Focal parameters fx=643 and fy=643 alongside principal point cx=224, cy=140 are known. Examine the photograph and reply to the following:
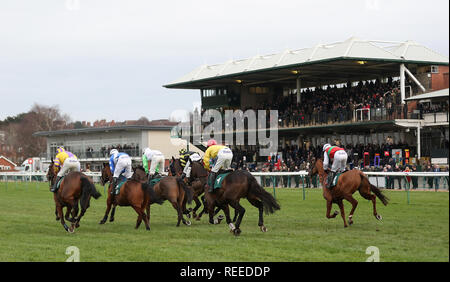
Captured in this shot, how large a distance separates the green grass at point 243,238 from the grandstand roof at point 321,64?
17807mm

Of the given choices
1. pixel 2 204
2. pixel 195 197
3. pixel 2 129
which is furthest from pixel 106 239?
pixel 2 129

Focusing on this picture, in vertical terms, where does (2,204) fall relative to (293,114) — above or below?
below

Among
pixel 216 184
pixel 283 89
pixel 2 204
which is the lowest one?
pixel 2 204

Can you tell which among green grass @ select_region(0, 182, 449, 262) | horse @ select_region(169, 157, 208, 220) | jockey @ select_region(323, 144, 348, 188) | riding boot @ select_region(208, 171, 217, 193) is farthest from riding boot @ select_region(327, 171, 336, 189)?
horse @ select_region(169, 157, 208, 220)

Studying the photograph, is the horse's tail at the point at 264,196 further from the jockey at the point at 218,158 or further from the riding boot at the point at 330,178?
the riding boot at the point at 330,178

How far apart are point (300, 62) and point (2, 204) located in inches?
770

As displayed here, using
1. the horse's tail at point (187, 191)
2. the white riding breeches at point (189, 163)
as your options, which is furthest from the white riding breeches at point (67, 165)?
the white riding breeches at point (189, 163)

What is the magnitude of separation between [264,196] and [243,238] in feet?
3.21

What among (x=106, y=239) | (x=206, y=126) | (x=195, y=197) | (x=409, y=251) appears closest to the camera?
(x=409, y=251)

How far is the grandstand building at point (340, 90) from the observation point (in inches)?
1236

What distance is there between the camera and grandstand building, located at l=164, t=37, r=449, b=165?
31406mm

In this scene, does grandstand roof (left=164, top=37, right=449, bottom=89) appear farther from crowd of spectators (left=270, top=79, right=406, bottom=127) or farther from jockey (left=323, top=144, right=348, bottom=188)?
jockey (left=323, top=144, right=348, bottom=188)
